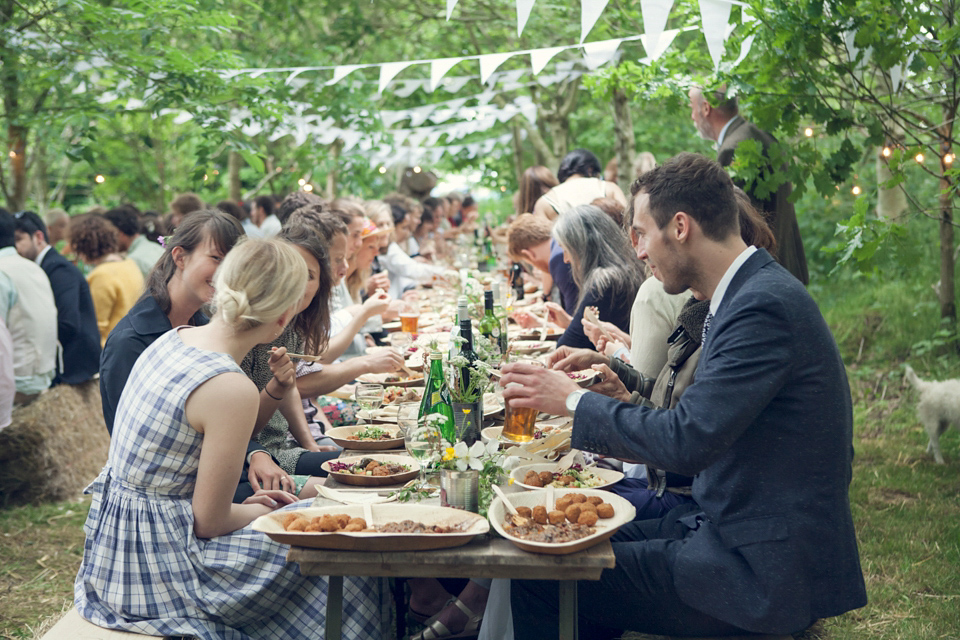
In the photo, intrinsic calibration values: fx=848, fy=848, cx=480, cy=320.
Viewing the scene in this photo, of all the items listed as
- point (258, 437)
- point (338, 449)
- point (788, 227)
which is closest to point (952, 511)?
point (788, 227)

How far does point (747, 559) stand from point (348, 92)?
6836 millimetres

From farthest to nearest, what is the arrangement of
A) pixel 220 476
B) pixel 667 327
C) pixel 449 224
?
pixel 449 224, pixel 667 327, pixel 220 476

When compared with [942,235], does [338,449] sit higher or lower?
lower

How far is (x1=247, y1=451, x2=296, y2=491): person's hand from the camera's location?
2.66 metres

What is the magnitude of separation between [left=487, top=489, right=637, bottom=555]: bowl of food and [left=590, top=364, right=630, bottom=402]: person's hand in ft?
2.51

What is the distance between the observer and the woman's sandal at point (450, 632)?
275cm

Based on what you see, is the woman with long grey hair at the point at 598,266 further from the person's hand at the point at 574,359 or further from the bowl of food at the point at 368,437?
the bowl of food at the point at 368,437

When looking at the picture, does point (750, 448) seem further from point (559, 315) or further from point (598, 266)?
point (559, 315)

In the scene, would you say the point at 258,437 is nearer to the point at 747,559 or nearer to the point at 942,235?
the point at 747,559

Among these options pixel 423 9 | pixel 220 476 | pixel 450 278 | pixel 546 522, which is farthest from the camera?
pixel 423 9

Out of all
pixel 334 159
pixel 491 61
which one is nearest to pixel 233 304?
pixel 491 61

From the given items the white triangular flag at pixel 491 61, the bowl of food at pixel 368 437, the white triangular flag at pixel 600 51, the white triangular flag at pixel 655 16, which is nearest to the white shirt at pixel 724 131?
the white triangular flag at pixel 655 16

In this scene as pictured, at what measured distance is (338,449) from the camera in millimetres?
3348

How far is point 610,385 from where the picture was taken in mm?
2779
